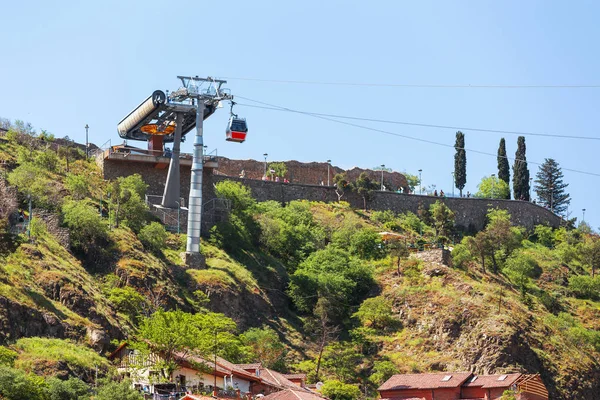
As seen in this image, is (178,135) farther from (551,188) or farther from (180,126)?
(551,188)

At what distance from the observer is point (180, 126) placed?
89375 millimetres

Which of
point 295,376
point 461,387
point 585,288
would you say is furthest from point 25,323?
point 585,288

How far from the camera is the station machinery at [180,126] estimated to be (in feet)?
273

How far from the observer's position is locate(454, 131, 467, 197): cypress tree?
117 metres

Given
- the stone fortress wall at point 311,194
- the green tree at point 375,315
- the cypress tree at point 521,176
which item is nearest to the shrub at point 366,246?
the green tree at point 375,315

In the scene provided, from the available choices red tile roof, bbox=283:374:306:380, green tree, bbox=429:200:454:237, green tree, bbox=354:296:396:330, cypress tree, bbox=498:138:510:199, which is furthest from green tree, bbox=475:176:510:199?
red tile roof, bbox=283:374:306:380

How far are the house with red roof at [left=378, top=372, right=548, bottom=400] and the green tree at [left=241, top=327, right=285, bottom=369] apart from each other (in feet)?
21.2

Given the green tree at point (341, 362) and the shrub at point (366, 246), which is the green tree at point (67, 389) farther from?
the shrub at point (366, 246)

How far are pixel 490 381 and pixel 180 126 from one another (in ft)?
98.4

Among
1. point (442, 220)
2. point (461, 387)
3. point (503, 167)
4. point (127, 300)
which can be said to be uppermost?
point (503, 167)

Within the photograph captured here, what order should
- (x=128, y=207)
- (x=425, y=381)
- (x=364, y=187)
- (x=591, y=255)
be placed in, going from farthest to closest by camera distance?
1. (x=364, y=187)
2. (x=591, y=255)
3. (x=128, y=207)
4. (x=425, y=381)

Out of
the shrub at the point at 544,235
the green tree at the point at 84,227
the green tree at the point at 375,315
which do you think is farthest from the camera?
the shrub at the point at 544,235

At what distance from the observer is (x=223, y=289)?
78.8 m

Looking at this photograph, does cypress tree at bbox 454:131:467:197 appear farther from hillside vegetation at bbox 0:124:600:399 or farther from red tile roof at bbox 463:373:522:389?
red tile roof at bbox 463:373:522:389
